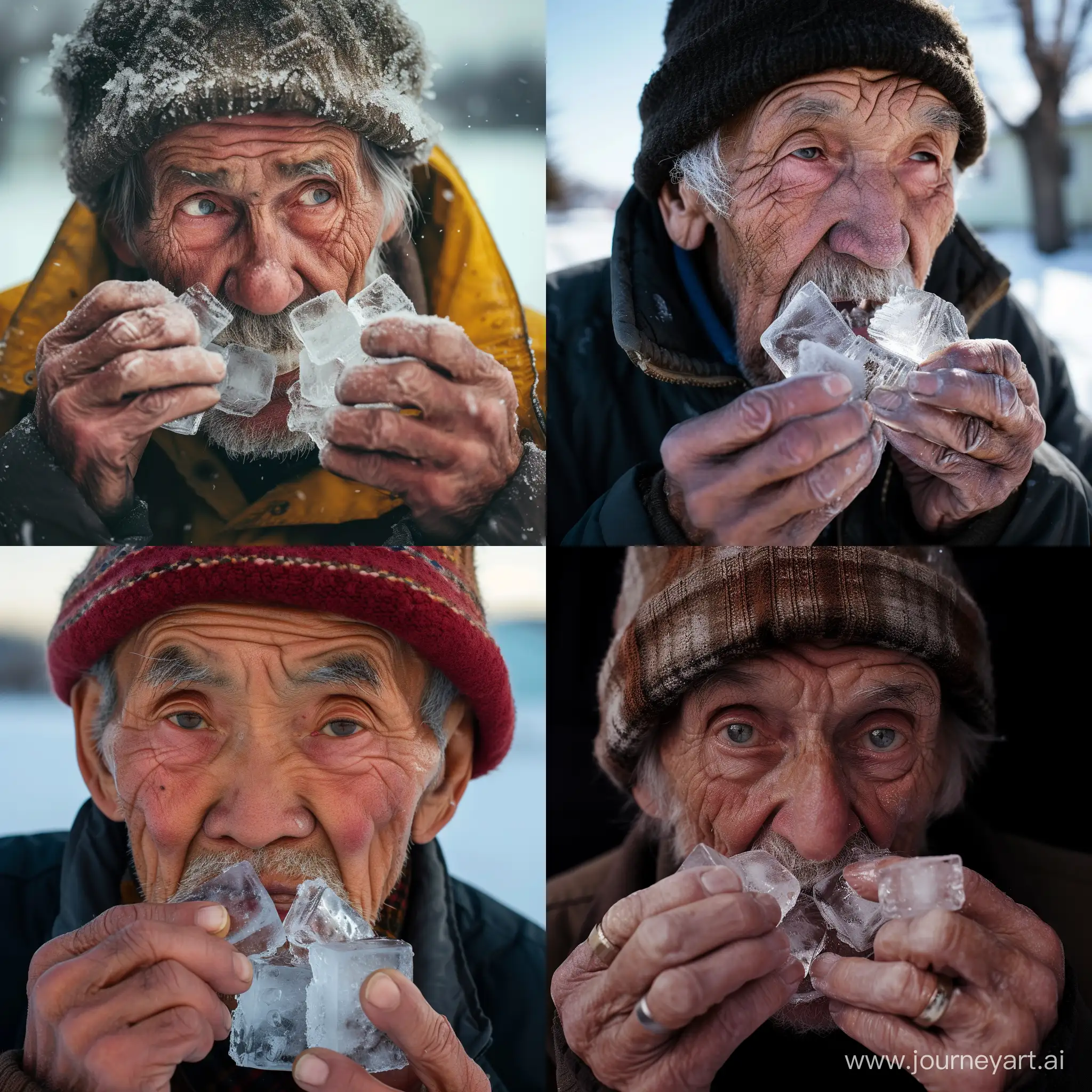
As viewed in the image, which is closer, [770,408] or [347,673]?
[770,408]

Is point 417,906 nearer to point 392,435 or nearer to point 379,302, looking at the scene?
point 392,435

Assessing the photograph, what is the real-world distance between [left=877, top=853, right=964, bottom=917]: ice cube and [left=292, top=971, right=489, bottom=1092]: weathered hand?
78 centimetres

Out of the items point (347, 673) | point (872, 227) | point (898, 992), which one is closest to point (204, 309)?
point (347, 673)

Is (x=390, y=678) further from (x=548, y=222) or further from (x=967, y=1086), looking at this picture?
(x=967, y=1086)

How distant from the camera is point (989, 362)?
1985mm

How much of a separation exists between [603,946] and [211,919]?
0.65 metres

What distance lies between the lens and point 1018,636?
2.23 m

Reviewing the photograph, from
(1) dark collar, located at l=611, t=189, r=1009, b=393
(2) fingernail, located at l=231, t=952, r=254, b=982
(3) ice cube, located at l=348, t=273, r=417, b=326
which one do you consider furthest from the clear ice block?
(2) fingernail, located at l=231, t=952, r=254, b=982

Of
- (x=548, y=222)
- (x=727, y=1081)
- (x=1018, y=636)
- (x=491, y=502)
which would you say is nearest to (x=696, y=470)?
(x=491, y=502)

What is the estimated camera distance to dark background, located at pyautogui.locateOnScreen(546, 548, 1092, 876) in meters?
2.20

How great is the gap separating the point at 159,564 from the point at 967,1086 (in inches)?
64.4

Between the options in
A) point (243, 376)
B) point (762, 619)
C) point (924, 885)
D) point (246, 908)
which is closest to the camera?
point (924, 885)

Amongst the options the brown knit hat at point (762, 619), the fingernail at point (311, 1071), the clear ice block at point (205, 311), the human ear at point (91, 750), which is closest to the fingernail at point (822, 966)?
the brown knit hat at point (762, 619)

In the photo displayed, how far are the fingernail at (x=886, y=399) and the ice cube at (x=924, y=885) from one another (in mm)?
745
